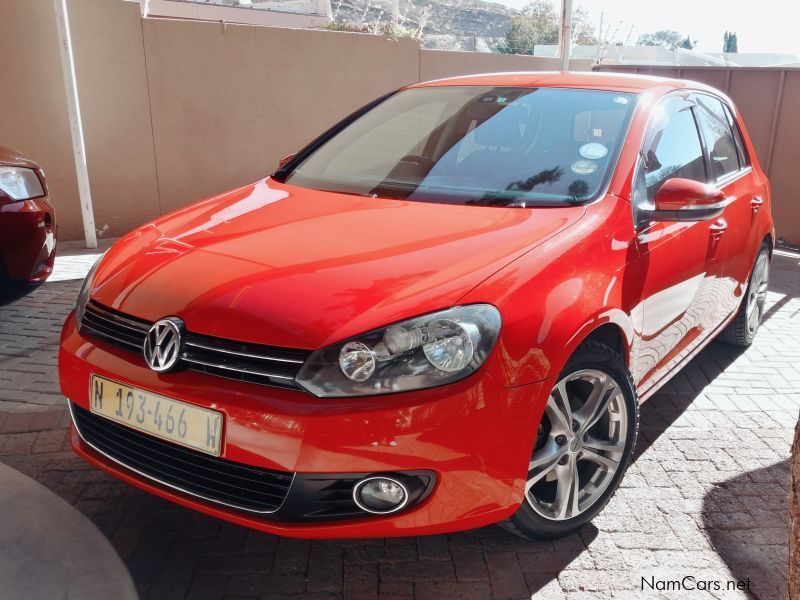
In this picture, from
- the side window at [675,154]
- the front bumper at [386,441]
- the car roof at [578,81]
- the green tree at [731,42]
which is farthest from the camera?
the green tree at [731,42]

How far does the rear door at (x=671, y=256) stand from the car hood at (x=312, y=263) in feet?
1.46

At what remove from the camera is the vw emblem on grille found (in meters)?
2.29

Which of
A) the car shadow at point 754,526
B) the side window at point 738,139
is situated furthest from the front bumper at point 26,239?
the side window at point 738,139

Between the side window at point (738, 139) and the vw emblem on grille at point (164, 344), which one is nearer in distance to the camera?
the vw emblem on grille at point (164, 344)

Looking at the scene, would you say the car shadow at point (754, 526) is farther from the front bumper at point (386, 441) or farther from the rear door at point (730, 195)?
the rear door at point (730, 195)

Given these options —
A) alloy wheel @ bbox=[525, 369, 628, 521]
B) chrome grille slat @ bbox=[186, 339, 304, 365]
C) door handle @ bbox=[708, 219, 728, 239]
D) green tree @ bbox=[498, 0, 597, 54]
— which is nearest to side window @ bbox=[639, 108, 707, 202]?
door handle @ bbox=[708, 219, 728, 239]

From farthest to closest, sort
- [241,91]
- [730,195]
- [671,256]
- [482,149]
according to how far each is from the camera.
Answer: [241,91]
[730,195]
[482,149]
[671,256]

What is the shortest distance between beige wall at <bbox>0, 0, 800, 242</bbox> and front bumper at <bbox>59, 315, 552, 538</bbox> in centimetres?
593

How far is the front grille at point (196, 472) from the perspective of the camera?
2234mm

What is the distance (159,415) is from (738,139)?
12.1 feet

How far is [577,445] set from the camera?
271 cm

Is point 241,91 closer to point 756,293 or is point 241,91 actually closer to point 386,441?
point 756,293

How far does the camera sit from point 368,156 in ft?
12.0

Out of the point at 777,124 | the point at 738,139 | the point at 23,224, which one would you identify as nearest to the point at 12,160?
the point at 23,224
